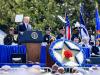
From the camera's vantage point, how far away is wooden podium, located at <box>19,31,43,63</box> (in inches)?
405

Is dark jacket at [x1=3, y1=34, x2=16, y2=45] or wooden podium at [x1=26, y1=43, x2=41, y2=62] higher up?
dark jacket at [x1=3, y1=34, x2=16, y2=45]

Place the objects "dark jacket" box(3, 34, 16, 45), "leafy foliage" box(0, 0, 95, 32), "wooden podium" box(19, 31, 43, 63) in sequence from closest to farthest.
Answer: "wooden podium" box(19, 31, 43, 63) < "dark jacket" box(3, 34, 16, 45) < "leafy foliage" box(0, 0, 95, 32)

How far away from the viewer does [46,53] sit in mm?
10578

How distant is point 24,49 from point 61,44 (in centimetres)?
94

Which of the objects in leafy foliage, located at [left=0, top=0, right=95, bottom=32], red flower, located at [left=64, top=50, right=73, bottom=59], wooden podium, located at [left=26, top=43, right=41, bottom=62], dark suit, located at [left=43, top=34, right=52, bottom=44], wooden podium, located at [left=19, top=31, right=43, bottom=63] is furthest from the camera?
leafy foliage, located at [left=0, top=0, right=95, bottom=32]

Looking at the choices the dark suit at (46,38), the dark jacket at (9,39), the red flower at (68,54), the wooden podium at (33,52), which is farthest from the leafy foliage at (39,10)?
the red flower at (68,54)

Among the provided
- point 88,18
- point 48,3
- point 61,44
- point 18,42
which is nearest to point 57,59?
point 61,44

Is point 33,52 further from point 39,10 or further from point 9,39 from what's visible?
point 39,10

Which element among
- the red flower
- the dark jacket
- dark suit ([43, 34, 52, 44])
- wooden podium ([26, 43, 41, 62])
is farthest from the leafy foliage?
the red flower

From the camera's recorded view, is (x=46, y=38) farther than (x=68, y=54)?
Yes

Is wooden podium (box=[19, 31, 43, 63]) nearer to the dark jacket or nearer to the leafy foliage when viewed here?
the dark jacket

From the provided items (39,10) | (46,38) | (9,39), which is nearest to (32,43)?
(9,39)

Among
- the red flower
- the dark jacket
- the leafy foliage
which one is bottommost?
the red flower

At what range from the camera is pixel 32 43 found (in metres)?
10.5
